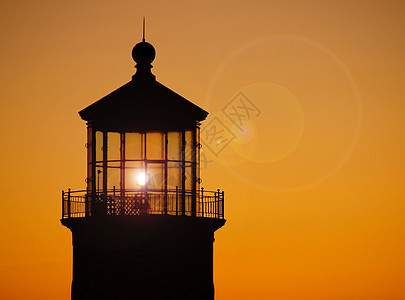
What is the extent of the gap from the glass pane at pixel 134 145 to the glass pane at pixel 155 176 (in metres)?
0.45

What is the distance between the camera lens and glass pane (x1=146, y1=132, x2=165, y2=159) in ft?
110

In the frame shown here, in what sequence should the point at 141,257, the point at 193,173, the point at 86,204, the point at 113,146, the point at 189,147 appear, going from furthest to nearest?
the point at 193,173
the point at 189,147
the point at 113,146
the point at 86,204
the point at 141,257

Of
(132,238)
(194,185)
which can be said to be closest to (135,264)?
(132,238)

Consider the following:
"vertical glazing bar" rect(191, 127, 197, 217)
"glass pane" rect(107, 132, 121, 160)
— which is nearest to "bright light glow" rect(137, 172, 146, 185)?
"glass pane" rect(107, 132, 121, 160)

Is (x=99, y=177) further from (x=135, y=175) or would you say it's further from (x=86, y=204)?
(x=135, y=175)

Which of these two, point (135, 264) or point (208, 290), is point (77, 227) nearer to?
point (135, 264)

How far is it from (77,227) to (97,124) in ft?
10.3

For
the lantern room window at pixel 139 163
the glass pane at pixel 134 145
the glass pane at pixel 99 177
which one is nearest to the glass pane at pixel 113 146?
the lantern room window at pixel 139 163

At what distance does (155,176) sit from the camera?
33.5 m

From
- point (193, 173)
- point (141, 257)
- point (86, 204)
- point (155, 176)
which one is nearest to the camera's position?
point (141, 257)

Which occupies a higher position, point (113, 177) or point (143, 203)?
point (113, 177)

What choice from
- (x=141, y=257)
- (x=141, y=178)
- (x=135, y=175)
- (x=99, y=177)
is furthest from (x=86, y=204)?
(x=141, y=257)

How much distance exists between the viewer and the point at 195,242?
3322 centimetres

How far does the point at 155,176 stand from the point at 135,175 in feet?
1.98
